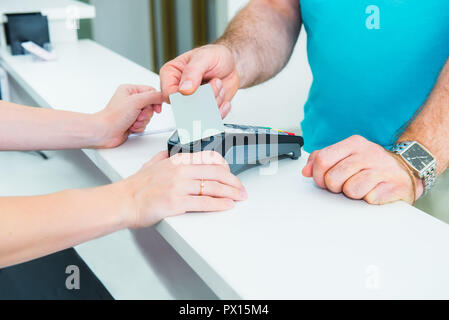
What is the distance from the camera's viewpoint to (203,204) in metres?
0.65

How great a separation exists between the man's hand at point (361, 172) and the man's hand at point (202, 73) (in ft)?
0.77

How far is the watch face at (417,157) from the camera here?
0.76 m

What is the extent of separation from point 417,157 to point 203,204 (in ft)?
1.19

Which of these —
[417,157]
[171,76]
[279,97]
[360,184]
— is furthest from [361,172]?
[279,97]

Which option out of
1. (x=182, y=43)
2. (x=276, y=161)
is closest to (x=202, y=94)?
(x=276, y=161)

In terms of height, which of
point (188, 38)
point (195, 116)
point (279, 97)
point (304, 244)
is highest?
point (195, 116)

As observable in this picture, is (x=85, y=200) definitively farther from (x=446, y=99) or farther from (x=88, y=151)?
(x=446, y=99)

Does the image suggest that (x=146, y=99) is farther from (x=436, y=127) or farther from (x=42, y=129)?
(x=436, y=127)

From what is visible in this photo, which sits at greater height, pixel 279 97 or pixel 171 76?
pixel 171 76

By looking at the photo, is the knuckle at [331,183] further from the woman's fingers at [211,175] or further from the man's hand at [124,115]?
the man's hand at [124,115]

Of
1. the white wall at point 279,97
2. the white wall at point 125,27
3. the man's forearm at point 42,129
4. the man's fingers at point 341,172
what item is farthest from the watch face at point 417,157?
the white wall at point 125,27

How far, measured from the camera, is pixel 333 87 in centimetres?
118

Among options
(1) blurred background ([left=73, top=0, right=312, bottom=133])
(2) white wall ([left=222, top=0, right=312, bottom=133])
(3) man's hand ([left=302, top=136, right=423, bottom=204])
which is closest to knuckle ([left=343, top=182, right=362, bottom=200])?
(3) man's hand ([left=302, top=136, right=423, bottom=204])
